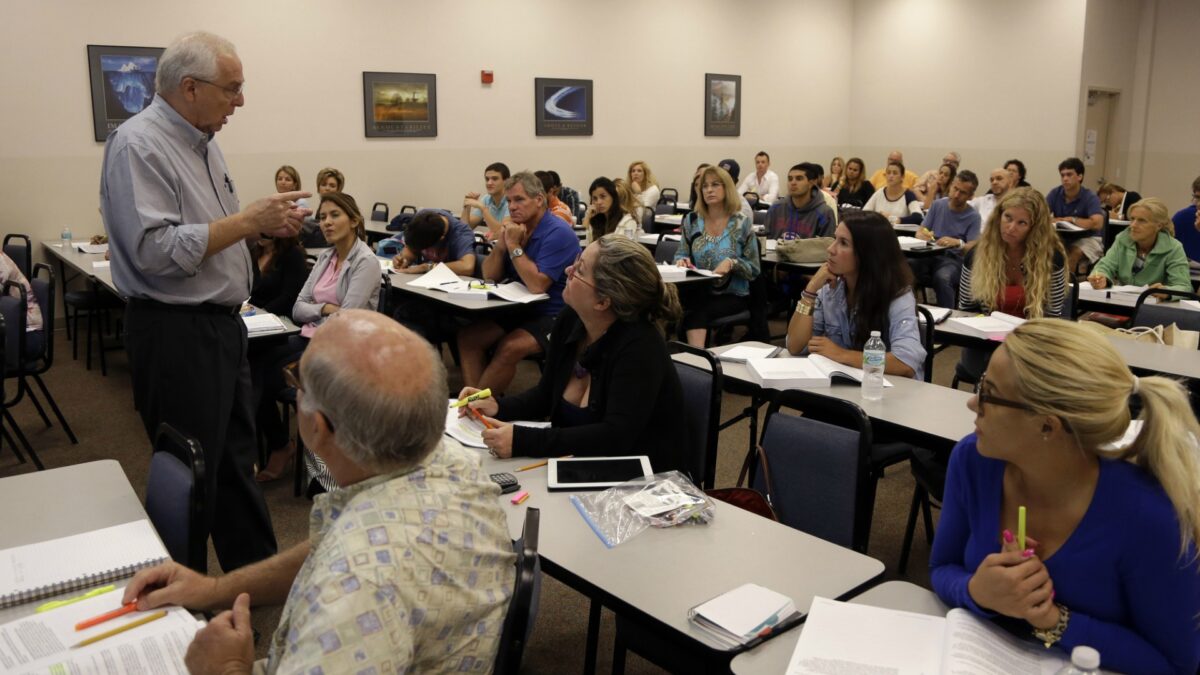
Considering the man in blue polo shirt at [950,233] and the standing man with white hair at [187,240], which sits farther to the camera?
the man in blue polo shirt at [950,233]

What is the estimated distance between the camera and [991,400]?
A: 167 centimetres

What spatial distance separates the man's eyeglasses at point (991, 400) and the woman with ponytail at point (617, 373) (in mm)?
1066

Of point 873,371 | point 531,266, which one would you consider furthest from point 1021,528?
point 531,266

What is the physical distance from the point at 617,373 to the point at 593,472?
0.38 meters

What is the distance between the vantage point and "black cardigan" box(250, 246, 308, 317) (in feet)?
16.4

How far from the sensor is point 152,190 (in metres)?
2.64

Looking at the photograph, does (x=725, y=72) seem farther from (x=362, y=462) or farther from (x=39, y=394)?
(x=362, y=462)

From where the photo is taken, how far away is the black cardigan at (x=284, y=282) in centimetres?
500

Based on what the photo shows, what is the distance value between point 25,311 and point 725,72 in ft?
32.9

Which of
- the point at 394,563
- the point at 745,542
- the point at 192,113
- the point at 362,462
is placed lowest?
the point at 745,542

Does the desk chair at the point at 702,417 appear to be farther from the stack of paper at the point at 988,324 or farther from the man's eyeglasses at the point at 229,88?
the stack of paper at the point at 988,324

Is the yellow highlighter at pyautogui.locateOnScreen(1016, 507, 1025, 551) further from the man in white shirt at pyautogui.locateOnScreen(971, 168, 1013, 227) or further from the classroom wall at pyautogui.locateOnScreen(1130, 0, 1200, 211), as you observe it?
the classroom wall at pyautogui.locateOnScreen(1130, 0, 1200, 211)

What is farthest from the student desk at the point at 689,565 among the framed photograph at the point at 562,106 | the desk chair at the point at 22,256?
the framed photograph at the point at 562,106

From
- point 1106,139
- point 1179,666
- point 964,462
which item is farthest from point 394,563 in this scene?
point 1106,139
